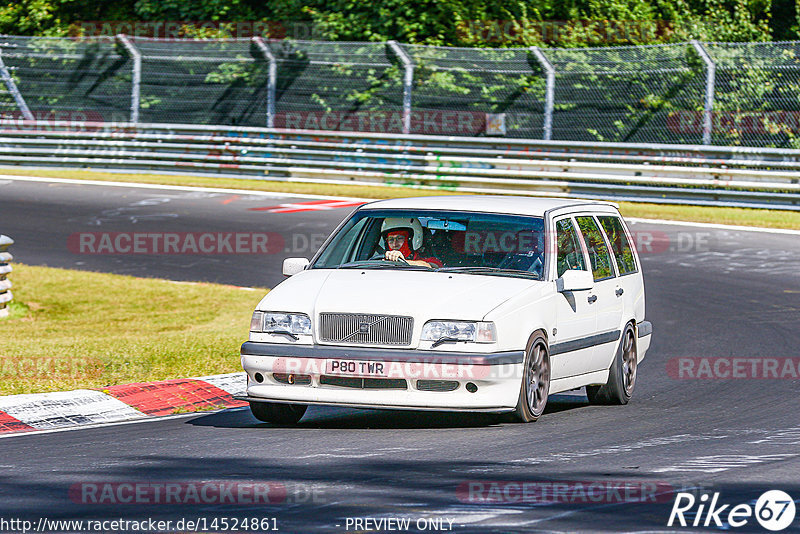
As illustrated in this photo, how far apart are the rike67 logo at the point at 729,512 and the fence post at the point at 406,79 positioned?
2103cm

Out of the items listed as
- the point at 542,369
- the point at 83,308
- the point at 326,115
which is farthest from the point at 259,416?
the point at 326,115

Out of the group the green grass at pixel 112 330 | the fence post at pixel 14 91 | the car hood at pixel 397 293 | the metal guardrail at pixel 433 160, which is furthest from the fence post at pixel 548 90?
the car hood at pixel 397 293

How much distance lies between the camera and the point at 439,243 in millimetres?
9266

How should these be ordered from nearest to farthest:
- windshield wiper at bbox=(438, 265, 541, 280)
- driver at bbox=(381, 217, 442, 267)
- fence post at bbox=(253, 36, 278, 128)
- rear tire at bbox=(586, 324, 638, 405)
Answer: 1. windshield wiper at bbox=(438, 265, 541, 280)
2. driver at bbox=(381, 217, 442, 267)
3. rear tire at bbox=(586, 324, 638, 405)
4. fence post at bbox=(253, 36, 278, 128)

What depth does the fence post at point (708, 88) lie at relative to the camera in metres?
23.5

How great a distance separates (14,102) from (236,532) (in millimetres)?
27019

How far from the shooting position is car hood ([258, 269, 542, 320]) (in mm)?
8141

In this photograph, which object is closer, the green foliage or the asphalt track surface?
the asphalt track surface

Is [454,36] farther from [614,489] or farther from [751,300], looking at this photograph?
[614,489]

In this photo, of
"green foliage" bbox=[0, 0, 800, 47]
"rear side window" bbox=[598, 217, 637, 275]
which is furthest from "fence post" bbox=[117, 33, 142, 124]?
"rear side window" bbox=[598, 217, 637, 275]

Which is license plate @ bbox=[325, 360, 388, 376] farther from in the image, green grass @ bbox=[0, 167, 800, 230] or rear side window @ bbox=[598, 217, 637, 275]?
green grass @ bbox=[0, 167, 800, 230]

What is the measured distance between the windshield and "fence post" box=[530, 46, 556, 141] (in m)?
16.3

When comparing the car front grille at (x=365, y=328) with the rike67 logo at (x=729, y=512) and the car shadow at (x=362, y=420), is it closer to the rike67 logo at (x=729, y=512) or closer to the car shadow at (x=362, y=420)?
the car shadow at (x=362, y=420)

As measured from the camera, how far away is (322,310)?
8.27 meters
